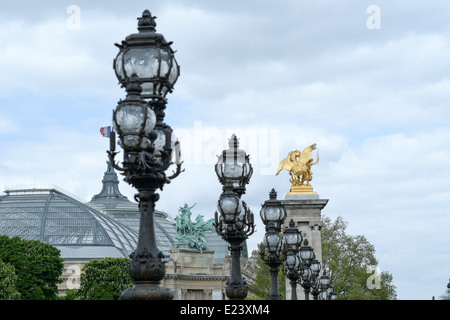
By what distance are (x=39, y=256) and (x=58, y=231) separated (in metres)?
74.0

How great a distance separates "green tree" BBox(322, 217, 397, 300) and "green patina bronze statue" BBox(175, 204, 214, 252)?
35835 millimetres

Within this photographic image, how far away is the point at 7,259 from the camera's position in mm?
86688

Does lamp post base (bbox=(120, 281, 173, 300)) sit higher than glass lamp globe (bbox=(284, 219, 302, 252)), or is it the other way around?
glass lamp globe (bbox=(284, 219, 302, 252))

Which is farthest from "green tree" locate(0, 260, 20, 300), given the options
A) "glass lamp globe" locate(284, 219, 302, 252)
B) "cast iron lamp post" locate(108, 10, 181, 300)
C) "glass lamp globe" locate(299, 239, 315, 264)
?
"cast iron lamp post" locate(108, 10, 181, 300)

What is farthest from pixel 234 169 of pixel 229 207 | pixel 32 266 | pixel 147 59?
pixel 32 266

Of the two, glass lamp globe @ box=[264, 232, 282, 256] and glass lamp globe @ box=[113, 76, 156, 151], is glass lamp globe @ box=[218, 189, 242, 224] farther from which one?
glass lamp globe @ box=[113, 76, 156, 151]

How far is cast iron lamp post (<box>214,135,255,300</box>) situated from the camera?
70.7 ft

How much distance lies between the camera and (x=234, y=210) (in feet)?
71.6

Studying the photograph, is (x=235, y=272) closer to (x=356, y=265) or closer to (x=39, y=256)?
(x=39, y=256)

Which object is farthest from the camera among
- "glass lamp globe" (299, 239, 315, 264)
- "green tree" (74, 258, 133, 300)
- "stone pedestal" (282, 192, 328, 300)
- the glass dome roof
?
the glass dome roof

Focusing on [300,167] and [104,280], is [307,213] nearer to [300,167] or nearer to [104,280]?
[300,167]

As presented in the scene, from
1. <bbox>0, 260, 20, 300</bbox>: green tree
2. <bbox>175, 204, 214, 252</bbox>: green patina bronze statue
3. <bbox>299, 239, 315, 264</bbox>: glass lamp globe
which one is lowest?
<bbox>299, 239, 315, 264</bbox>: glass lamp globe

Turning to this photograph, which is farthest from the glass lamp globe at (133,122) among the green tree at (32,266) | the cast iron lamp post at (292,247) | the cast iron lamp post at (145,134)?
the green tree at (32,266)

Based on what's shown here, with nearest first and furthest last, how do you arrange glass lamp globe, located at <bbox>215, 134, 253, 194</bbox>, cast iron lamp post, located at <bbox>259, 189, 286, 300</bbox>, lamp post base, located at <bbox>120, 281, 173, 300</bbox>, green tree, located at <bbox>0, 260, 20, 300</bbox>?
lamp post base, located at <bbox>120, 281, 173, 300</bbox> < glass lamp globe, located at <bbox>215, 134, 253, 194</bbox> < cast iron lamp post, located at <bbox>259, 189, 286, 300</bbox> < green tree, located at <bbox>0, 260, 20, 300</bbox>
